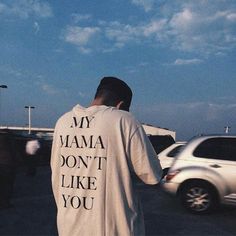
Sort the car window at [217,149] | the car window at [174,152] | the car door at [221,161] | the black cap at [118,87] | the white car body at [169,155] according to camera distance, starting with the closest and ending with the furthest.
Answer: the black cap at [118,87] → the car door at [221,161] → the car window at [217,149] → the white car body at [169,155] → the car window at [174,152]

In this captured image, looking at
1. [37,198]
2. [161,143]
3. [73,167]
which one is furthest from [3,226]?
[161,143]

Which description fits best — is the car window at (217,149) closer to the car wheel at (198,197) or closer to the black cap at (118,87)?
the car wheel at (198,197)

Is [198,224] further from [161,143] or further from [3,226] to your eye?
[161,143]

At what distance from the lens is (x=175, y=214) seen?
8.58 meters

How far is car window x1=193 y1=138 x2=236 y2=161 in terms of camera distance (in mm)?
8781

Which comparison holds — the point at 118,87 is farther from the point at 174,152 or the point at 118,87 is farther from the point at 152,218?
the point at 174,152

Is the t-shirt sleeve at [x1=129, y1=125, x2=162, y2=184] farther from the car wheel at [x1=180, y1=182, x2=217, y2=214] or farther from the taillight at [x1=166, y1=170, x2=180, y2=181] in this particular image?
the taillight at [x1=166, y1=170, x2=180, y2=181]

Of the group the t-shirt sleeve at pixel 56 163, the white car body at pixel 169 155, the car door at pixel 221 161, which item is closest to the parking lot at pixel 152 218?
the car door at pixel 221 161

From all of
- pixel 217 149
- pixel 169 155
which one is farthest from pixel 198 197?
pixel 169 155

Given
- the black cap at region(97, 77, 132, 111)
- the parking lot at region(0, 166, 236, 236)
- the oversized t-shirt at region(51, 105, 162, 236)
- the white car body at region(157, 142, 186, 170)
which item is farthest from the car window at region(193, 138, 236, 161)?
the oversized t-shirt at region(51, 105, 162, 236)

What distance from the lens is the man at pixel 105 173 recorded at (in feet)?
6.81

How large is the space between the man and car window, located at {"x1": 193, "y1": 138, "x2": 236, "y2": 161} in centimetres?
691

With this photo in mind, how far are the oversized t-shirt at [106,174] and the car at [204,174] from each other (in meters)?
6.61

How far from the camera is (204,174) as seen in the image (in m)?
8.67
